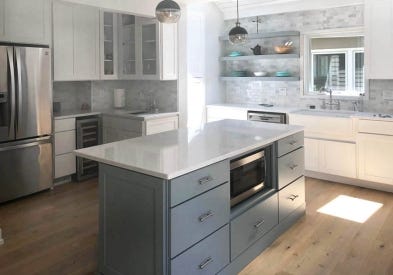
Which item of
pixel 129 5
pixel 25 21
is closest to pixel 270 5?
pixel 129 5

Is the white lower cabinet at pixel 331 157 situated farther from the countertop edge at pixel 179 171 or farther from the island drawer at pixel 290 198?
the countertop edge at pixel 179 171

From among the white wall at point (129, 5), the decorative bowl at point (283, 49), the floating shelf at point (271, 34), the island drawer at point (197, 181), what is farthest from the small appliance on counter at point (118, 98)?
the island drawer at point (197, 181)

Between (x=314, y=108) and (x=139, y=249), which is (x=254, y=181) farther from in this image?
(x=314, y=108)

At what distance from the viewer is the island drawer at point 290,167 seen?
3.31 m

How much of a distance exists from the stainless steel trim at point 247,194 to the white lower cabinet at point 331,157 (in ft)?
6.55

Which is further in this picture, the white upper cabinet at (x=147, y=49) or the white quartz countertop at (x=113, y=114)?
the white upper cabinet at (x=147, y=49)

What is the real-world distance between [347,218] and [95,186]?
3072 millimetres

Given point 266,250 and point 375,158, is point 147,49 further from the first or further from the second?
point 266,250

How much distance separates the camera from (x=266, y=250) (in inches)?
122

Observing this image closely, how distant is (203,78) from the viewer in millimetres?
5957

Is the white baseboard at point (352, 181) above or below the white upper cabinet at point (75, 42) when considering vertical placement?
below

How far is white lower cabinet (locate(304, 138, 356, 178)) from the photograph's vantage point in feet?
15.5

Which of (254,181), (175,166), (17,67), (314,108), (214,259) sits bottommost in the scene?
(214,259)

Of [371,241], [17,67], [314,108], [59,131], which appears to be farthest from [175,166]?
Answer: [314,108]
